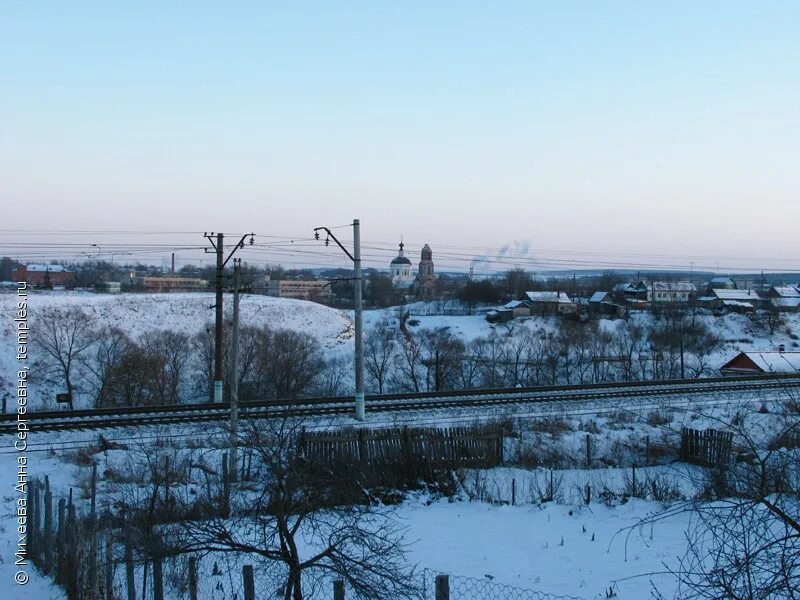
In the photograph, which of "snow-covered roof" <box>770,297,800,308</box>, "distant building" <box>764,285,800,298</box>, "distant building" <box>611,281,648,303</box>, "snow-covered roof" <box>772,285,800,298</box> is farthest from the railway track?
"snow-covered roof" <box>772,285,800,298</box>

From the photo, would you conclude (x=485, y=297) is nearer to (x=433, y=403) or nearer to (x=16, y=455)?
(x=433, y=403)

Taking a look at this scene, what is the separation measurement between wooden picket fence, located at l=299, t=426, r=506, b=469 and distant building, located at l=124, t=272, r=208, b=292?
1854 inches

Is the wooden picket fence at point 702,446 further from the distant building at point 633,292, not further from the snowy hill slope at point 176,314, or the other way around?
the distant building at point 633,292

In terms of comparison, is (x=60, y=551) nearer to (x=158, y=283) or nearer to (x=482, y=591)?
(x=482, y=591)

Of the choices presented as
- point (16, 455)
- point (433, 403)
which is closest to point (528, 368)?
point (433, 403)

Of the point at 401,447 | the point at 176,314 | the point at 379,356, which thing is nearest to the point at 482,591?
the point at 401,447

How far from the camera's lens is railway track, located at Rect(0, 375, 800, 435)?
20594 millimetres

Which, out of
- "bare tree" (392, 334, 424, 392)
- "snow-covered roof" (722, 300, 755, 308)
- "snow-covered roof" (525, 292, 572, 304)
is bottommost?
"bare tree" (392, 334, 424, 392)

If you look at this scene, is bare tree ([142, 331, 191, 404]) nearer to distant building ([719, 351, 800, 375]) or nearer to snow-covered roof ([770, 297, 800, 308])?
distant building ([719, 351, 800, 375])

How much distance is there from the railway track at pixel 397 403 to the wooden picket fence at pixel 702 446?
2.79m

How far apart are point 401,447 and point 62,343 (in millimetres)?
22224

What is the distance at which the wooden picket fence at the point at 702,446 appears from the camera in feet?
56.5

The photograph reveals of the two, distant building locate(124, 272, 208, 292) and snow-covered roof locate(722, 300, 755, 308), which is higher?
distant building locate(124, 272, 208, 292)

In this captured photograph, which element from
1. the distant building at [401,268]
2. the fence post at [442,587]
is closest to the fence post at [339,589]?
the fence post at [442,587]
